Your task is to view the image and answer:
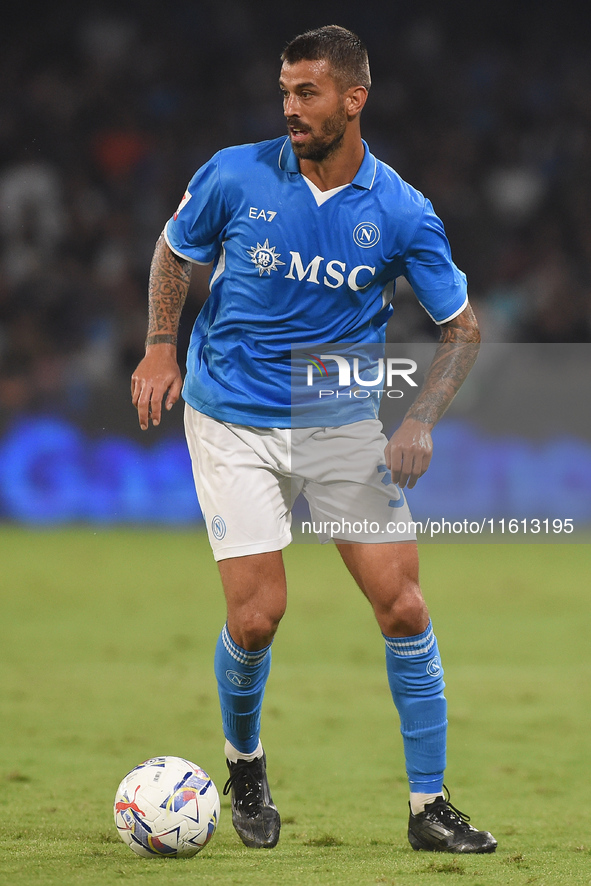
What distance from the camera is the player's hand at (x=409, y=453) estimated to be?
3.34m

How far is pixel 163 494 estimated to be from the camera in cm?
1035

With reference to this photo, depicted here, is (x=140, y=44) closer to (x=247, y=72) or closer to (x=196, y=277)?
(x=247, y=72)

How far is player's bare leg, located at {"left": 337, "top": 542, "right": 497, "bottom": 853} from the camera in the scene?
3309 millimetres

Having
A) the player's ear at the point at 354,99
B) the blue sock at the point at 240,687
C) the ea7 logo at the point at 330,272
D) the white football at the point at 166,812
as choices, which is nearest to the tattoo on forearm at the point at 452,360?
the ea7 logo at the point at 330,272

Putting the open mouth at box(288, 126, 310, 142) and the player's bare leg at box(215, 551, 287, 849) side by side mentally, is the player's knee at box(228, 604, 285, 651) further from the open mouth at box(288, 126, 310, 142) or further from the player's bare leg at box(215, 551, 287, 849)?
the open mouth at box(288, 126, 310, 142)

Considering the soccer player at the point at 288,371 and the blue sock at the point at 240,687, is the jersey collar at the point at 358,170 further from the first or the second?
the blue sock at the point at 240,687

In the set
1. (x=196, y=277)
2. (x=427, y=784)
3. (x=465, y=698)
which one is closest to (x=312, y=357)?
(x=427, y=784)

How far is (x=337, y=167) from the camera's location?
11.5 feet

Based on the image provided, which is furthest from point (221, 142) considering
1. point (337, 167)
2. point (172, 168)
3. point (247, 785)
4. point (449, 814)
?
point (449, 814)

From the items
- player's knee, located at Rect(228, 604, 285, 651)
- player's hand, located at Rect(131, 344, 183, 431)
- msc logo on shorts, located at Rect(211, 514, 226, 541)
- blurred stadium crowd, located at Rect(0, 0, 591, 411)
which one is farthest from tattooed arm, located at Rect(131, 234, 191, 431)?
blurred stadium crowd, located at Rect(0, 0, 591, 411)

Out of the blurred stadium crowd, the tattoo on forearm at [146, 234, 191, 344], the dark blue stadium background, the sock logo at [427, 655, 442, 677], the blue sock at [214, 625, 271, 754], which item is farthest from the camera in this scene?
the blurred stadium crowd

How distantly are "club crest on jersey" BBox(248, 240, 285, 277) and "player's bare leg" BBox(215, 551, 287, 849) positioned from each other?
2.86ft

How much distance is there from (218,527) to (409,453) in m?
0.63

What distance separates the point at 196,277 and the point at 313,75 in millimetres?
8141
